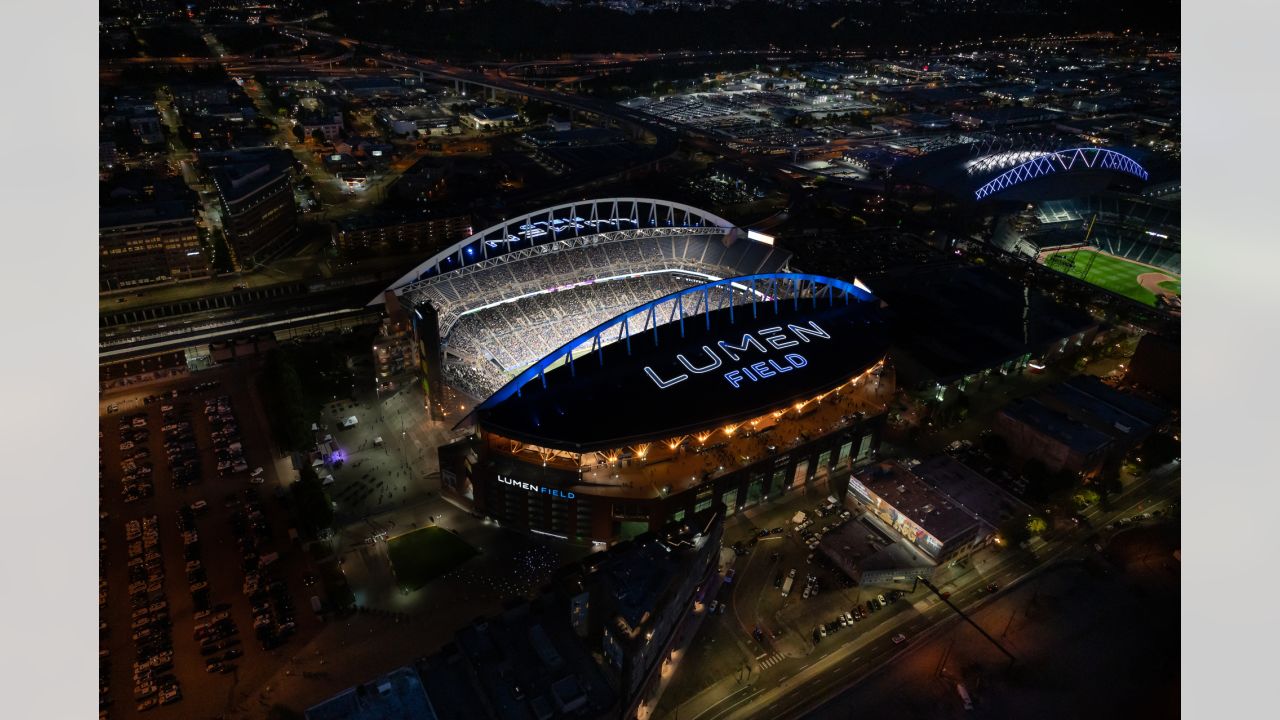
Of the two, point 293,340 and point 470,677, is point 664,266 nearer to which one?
point 293,340

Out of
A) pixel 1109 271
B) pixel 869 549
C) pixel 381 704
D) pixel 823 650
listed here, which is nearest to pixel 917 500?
pixel 869 549

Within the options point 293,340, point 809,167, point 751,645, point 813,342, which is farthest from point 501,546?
point 809,167

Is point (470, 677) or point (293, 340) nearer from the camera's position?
point (470, 677)

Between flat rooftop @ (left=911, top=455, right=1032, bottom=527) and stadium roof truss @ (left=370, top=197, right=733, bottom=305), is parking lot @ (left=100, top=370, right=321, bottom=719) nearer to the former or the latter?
stadium roof truss @ (left=370, top=197, right=733, bottom=305)

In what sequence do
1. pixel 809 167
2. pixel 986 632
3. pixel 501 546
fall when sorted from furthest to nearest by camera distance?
pixel 809 167 < pixel 501 546 < pixel 986 632

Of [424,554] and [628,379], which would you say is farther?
[628,379]

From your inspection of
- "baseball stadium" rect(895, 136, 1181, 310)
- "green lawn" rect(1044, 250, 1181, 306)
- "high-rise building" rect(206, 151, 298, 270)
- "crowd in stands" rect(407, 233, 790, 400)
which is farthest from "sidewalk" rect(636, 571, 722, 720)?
"baseball stadium" rect(895, 136, 1181, 310)

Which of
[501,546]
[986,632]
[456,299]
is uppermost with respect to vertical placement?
[456,299]

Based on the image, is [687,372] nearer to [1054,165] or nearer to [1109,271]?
[1109,271]
